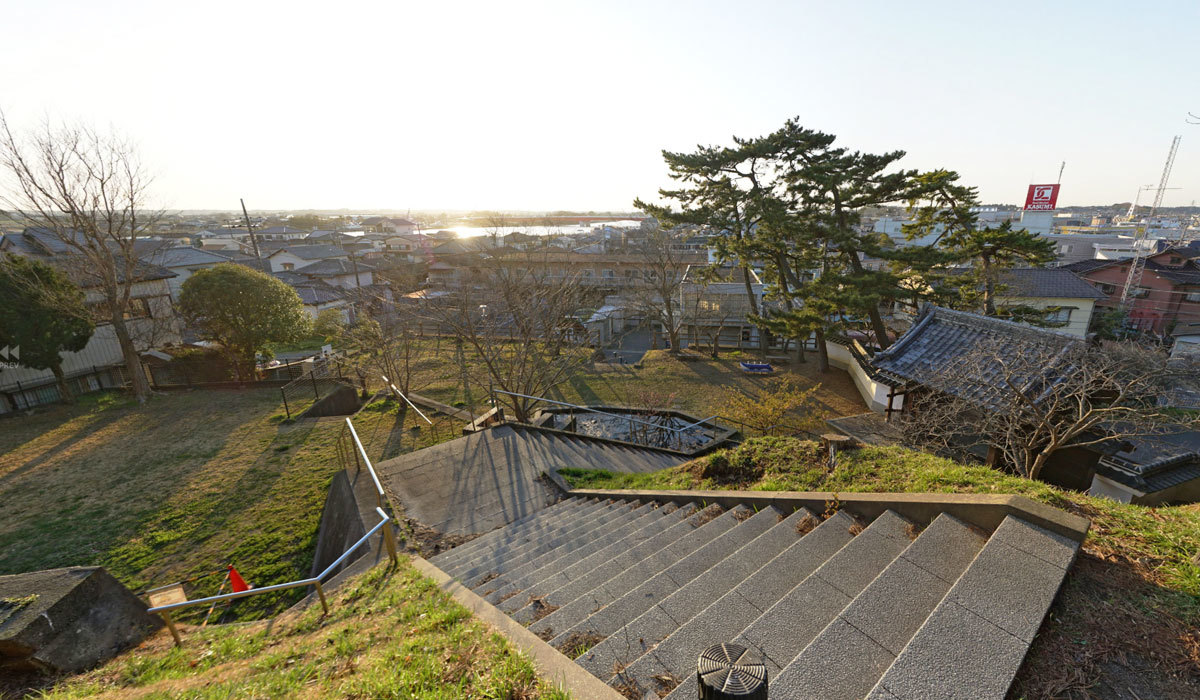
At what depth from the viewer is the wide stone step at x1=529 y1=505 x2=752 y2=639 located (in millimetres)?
3598

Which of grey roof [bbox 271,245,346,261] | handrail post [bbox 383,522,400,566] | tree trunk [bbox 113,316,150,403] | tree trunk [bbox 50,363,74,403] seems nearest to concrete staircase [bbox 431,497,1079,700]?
handrail post [bbox 383,522,400,566]

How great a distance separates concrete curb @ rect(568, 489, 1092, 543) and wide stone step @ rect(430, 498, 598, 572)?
2480mm

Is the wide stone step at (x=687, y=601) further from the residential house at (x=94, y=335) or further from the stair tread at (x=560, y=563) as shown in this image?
the residential house at (x=94, y=335)

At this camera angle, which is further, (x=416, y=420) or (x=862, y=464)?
(x=416, y=420)

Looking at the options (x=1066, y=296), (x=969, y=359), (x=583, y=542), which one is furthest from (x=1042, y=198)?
(x=583, y=542)

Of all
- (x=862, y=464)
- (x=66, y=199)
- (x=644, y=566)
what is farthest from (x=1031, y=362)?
(x=66, y=199)

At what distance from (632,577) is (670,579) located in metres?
0.42

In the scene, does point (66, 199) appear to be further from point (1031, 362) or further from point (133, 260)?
point (1031, 362)

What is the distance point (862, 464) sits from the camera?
5.36 meters

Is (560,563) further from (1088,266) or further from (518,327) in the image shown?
(1088,266)

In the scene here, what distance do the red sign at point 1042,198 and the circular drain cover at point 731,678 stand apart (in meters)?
62.0

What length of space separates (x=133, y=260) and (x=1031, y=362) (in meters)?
21.7

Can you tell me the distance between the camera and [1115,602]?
275cm

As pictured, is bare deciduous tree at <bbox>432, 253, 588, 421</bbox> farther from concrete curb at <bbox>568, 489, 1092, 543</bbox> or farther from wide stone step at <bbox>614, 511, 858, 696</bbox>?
wide stone step at <bbox>614, 511, 858, 696</bbox>
